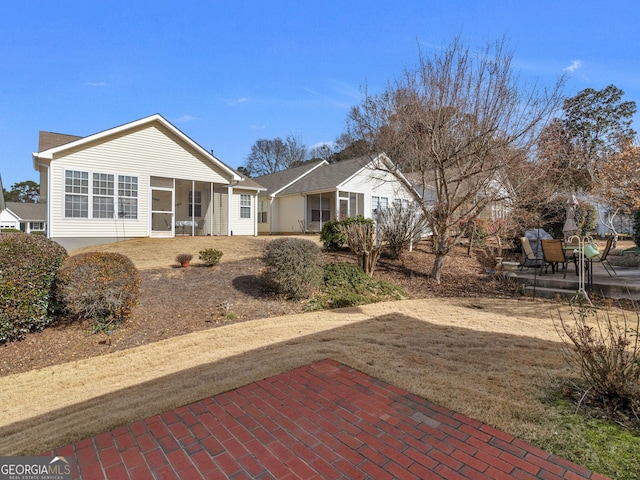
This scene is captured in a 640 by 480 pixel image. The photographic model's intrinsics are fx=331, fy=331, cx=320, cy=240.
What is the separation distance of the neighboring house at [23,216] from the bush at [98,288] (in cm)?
4904

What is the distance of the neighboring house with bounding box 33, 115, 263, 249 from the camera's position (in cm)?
1356

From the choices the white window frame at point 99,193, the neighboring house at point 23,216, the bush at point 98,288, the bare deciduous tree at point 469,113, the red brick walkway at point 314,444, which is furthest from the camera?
the neighboring house at point 23,216

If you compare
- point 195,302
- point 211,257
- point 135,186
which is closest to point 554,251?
point 195,302

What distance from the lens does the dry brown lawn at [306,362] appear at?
116 inches

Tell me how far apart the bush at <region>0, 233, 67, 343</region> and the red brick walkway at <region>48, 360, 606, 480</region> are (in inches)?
195

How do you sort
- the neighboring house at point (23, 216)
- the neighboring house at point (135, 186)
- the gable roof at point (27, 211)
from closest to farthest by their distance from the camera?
the neighboring house at point (135, 186)
the neighboring house at point (23, 216)
the gable roof at point (27, 211)

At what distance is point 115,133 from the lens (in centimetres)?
1449

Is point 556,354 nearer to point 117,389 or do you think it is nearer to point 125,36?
point 117,389

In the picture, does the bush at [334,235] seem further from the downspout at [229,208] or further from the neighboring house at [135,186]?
the neighboring house at [135,186]

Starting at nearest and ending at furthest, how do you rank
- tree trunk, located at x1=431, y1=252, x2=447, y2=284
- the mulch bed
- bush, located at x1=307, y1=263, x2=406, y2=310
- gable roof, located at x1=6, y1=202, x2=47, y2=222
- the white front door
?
the mulch bed < bush, located at x1=307, y1=263, x2=406, y2=310 < tree trunk, located at x1=431, y1=252, x2=447, y2=284 < the white front door < gable roof, located at x1=6, y1=202, x2=47, y2=222

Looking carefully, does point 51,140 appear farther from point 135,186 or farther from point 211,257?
point 211,257

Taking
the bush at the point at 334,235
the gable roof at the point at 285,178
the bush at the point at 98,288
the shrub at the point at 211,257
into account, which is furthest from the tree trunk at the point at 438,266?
the gable roof at the point at 285,178

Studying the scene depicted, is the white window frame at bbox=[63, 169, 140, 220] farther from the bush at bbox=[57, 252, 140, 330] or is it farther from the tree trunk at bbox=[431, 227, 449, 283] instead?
the tree trunk at bbox=[431, 227, 449, 283]

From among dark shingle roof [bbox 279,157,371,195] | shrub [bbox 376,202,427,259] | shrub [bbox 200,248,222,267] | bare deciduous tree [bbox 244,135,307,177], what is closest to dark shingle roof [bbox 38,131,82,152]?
shrub [bbox 200,248,222,267]
